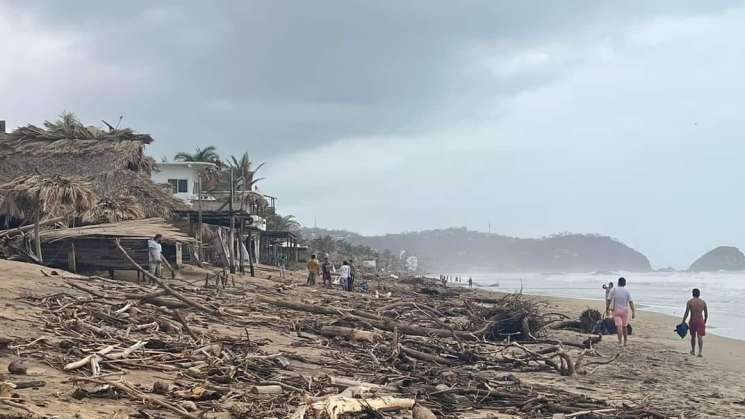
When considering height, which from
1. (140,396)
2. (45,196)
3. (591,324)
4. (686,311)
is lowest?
(591,324)

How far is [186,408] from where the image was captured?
5793 mm

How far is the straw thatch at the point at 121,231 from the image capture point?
18.1 meters

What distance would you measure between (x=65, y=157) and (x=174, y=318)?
52.0ft

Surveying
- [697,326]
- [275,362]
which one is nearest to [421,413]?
[275,362]

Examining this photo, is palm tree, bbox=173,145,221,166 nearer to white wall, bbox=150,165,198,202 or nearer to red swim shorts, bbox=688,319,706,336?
white wall, bbox=150,165,198,202

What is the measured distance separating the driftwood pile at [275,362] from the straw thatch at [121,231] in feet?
16.1

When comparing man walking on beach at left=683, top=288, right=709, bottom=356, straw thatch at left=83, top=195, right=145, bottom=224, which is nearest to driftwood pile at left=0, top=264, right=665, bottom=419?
man walking on beach at left=683, top=288, right=709, bottom=356

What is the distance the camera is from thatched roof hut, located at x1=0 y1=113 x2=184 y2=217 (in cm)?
2294

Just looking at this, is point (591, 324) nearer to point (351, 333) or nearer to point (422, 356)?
point (351, 333)

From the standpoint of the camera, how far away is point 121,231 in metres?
18.5

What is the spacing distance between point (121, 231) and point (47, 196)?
2959mm

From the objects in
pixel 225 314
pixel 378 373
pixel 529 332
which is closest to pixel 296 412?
pixel 378 373

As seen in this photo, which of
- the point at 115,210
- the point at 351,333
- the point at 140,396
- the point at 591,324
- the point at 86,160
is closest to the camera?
the point at 140,396

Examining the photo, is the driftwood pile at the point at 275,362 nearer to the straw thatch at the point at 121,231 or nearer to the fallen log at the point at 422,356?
the fallen log at the point at 422,356
